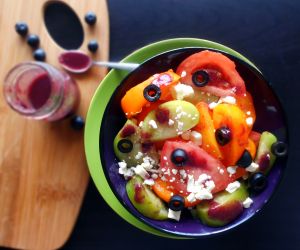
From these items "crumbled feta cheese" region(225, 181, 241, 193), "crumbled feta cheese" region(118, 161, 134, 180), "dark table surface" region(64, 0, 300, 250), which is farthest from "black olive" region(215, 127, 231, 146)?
"dark table surface" region(64, 0, 300, 250)

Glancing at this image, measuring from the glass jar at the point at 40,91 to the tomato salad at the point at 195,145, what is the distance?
0.59ft

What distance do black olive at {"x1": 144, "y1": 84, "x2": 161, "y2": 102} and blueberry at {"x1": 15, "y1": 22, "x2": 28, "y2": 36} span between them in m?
0.43

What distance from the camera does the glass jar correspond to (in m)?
1.14

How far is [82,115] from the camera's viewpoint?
4.07 ft

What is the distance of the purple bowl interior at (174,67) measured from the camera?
3.48ft

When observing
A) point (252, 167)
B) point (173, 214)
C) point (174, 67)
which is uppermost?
point (174, 67)

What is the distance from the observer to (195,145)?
102 centimetres

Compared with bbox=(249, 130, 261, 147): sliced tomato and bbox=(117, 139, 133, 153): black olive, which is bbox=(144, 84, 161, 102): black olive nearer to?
bbox=(117, 139, 133, 153): black olive

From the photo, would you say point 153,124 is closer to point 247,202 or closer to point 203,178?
point 203,178

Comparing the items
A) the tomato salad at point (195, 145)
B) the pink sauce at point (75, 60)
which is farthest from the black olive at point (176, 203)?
the pink sauce at point (75, 60)

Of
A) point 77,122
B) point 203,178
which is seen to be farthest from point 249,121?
point 77,122

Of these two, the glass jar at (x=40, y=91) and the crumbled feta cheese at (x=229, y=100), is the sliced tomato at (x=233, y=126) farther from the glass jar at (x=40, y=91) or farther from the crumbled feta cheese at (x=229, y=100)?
the glass jar at (x=40, y=91)

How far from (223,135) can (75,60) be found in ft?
1.53

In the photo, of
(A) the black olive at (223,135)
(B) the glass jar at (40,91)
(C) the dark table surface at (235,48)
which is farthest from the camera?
(C) the dark table surface at (235,48)
